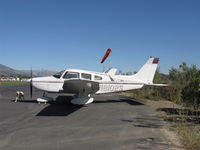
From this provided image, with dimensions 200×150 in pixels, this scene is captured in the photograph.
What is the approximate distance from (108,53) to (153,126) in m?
16.3

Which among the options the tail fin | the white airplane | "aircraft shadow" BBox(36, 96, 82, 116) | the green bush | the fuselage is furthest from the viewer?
the tail fin

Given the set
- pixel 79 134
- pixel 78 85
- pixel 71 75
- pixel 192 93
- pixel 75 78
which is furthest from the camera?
pixel 71 75

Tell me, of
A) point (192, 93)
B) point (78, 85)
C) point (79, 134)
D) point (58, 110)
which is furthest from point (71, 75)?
point (192, 93)

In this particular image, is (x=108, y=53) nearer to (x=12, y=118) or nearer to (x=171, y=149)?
(x=12, y=118)

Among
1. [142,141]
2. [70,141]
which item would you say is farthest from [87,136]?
[142,141]

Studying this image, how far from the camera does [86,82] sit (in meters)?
10.2

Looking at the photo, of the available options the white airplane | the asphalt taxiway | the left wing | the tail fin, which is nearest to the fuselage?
the white airplane

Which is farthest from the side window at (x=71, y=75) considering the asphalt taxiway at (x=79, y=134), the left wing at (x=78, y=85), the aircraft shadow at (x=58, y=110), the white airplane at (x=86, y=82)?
the asphalt taxiway at (x=79, y=134)

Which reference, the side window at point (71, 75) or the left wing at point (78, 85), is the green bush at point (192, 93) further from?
the side window at point (71, 75)

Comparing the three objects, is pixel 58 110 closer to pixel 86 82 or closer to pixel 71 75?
pixel 86 82

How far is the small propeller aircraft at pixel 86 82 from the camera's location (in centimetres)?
1075

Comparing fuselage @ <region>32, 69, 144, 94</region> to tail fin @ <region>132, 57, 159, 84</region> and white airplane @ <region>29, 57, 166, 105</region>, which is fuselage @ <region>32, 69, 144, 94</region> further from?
tail fin @ <region>132, 57, 159, 84</region>

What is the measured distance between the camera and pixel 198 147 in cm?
460

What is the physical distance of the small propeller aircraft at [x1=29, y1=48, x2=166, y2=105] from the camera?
1075 cm
